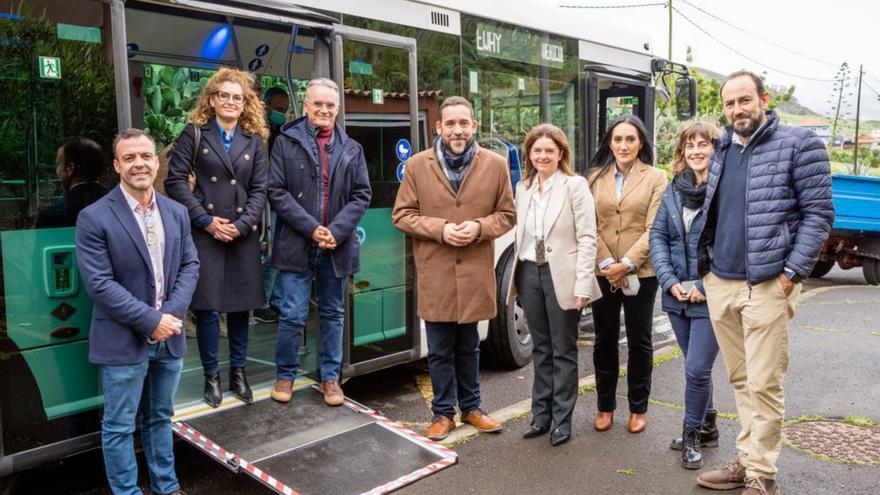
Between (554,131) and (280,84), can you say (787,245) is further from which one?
(280,84)

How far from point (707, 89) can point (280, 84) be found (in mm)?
29689

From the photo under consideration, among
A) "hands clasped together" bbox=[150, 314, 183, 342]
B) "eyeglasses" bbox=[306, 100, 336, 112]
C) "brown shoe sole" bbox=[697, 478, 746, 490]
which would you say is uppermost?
"eyeglasses" bbox=[306, 100, 336, 112]

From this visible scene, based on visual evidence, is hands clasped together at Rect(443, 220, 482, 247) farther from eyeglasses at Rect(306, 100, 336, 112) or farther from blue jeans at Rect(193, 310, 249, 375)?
blue jeans at Rect(193, 310, 249, 375)

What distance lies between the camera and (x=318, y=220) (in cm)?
461

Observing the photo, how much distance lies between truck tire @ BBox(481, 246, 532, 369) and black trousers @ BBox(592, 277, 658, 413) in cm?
137

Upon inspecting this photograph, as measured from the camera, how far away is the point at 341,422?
4504 millimetres

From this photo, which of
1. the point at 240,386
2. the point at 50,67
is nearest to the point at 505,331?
the point at 240,386

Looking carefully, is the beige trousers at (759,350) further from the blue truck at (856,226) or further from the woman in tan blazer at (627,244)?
the blue truck at (856,226)

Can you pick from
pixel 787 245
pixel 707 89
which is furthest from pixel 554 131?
pixel 707 89

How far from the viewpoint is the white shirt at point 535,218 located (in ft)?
14.9

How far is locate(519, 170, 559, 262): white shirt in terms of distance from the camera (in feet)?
14.9

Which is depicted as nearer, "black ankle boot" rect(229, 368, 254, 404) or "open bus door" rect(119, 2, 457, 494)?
"open bus door" rect(119, 2, 457, 494)

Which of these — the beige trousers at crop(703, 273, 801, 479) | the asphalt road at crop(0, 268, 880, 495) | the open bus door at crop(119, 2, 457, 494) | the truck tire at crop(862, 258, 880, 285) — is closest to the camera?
the beige trousers at crop(703, 273, 801, 479)

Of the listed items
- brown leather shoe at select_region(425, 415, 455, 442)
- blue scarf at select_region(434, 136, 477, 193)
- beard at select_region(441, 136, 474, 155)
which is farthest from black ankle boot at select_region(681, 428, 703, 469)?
beard at select_region(441, 136, 474, 155)
